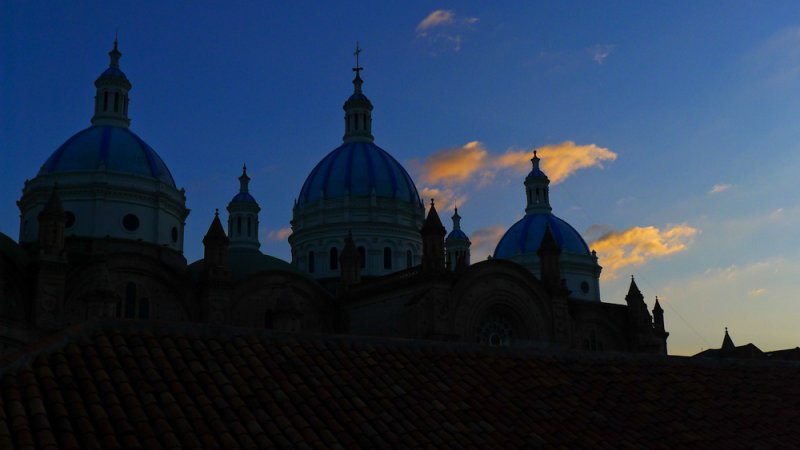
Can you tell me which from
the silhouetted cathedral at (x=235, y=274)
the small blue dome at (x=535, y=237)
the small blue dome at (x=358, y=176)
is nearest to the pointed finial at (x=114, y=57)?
the silhouetted cathedral at (x=235, y=274)

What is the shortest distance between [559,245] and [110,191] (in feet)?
107

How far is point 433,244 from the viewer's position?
39.2 m

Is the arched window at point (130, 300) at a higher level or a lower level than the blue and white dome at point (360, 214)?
lower

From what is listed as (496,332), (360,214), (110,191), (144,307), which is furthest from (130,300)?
(360,214)

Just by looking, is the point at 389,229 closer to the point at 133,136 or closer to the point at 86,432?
the point at 133,136

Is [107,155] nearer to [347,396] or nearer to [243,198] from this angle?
[243,198]

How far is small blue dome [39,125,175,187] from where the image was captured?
140 feet

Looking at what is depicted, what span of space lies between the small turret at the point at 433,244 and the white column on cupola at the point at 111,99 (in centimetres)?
1808

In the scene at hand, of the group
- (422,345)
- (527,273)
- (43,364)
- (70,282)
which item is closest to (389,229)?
(527,273)

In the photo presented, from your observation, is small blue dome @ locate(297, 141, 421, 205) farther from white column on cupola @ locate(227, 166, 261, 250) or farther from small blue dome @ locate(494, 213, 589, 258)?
small blue dome @ locate(494, 213, 589, 258)

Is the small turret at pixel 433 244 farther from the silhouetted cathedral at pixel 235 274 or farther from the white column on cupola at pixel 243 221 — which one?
the white column on cupola at pixel 243 221

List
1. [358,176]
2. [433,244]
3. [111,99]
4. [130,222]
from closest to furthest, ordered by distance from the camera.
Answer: [433,244] < [130,222] < [111,99] < [358,176]

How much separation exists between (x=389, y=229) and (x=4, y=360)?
43.8 meters

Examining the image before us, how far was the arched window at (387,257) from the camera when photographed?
54.4 meters
